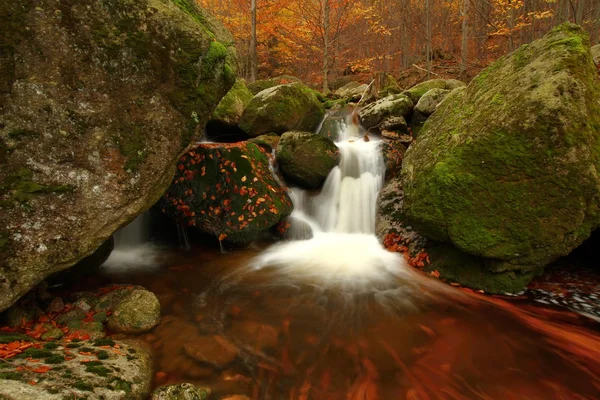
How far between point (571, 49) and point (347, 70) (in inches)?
962

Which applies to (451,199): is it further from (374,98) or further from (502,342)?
(374,98)

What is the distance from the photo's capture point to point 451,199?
495cm

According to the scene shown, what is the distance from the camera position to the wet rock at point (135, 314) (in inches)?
156

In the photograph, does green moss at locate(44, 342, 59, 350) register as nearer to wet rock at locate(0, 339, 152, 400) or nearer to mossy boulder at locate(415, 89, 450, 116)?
wet rock at locate(0, 339, 152, 400)

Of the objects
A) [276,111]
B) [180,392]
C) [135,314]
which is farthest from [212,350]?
[276,111]

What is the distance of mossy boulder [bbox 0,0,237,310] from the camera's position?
323cm

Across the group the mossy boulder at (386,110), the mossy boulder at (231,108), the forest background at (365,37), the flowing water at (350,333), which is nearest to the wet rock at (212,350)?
the flowing water at (350,333)

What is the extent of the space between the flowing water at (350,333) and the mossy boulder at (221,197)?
2.00ft

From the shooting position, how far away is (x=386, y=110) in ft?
34.2

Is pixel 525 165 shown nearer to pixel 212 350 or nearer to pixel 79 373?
pixel 212 350

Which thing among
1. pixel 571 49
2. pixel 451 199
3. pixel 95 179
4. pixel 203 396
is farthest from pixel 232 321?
pixel 571 49

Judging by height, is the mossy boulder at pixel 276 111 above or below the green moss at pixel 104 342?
above

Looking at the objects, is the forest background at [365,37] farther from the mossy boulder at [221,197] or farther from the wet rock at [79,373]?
the wet rock at [79,373]

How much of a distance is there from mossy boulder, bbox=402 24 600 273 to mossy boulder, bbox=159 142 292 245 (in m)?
3.12
